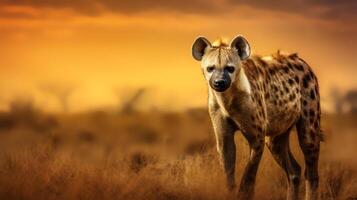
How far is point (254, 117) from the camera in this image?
38.5 feet

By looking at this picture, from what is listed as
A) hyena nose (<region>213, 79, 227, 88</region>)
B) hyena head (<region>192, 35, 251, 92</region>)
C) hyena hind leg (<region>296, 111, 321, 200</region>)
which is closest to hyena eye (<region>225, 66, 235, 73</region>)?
hyena head (<region>192, 35, 251, 92</region>)

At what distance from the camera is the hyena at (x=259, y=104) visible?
37.9 ft

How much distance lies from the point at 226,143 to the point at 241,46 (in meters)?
1.27

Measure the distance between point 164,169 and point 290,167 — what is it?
86.5 inches

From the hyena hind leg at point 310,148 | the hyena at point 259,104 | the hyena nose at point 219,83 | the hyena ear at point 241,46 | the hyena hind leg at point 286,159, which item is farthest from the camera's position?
the hyena hind leg at point 286,159

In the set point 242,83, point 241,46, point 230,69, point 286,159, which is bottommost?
point 286,159

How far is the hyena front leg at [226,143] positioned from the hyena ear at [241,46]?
83 centimetres

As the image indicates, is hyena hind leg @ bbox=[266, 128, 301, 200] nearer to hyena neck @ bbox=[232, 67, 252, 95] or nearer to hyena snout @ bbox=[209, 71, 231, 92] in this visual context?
hyena neck @ bbox=[232, 67, 252, 95]

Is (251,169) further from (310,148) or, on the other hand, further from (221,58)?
(310,148)

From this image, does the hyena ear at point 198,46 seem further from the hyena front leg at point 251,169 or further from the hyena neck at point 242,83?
the hyena front leg at point 251,169


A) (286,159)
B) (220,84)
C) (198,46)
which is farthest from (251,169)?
(286,159)

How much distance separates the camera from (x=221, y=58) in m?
11.4

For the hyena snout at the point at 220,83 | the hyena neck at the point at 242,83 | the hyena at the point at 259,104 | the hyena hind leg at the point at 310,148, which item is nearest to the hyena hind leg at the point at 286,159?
the hyena at the point at 259,104

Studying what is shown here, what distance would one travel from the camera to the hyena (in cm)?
1155
